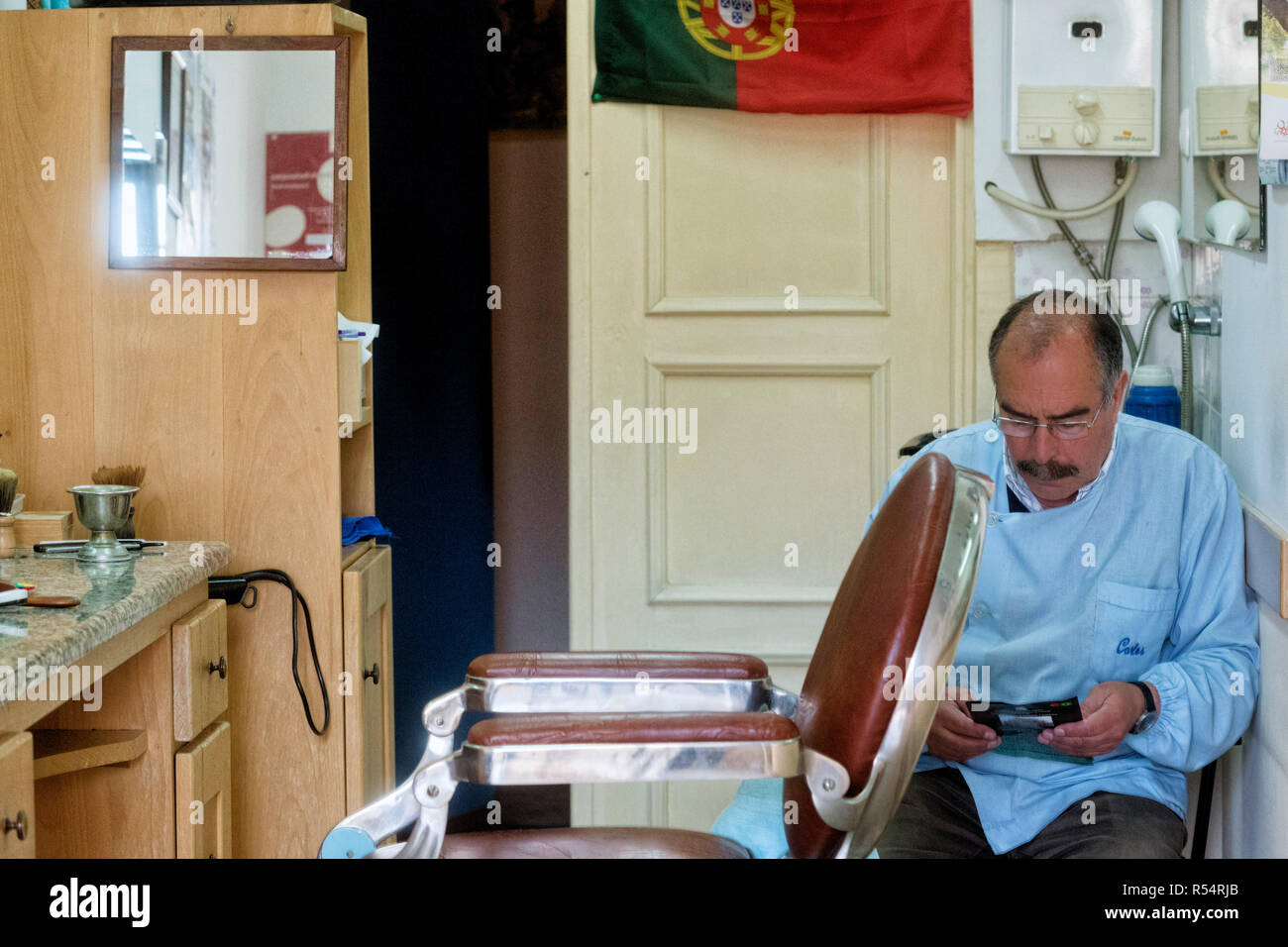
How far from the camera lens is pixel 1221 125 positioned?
235 cm

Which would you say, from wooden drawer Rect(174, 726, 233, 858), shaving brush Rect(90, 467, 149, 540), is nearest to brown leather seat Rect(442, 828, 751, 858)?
wooden drawer Rect(174, 726, 233, 858)

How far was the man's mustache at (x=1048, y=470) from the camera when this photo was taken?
1.87 m

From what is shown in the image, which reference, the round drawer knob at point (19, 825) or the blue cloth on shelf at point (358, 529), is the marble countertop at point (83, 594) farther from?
the blue cloth on shelf at point (358, 529)

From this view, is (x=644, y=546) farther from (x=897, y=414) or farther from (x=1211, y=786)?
(x=1211, y=786)

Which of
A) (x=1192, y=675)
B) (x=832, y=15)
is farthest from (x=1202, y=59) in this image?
(x=1192, y=675)

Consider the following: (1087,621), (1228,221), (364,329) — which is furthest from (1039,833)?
(364,329)

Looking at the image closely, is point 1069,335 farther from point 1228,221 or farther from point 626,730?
point 626,730

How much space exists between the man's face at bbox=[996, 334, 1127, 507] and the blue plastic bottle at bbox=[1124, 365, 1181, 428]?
0.45 meters

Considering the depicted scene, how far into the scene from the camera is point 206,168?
2.38 meters

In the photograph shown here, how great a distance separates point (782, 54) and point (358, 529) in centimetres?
127

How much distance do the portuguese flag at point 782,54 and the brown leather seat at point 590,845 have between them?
1575 mm
